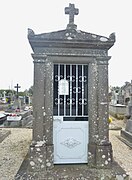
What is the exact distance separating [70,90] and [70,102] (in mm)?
286

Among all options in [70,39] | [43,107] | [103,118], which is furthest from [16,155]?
[70,39]

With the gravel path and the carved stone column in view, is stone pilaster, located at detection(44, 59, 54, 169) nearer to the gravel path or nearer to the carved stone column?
the carved stone column

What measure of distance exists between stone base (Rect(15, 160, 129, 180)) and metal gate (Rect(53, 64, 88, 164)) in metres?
0.32

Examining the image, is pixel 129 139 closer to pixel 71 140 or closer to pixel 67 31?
pixel 71 140

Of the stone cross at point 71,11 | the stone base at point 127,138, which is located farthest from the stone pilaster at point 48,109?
the stone base at point 127,138

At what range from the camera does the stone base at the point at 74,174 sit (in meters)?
3.35

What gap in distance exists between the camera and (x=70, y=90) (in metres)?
4.10

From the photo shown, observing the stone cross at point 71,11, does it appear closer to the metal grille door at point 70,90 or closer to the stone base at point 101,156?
the metal grille door at point 70,90

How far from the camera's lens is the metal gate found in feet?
13.1

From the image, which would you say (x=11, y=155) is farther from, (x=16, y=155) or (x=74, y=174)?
(x=74, y=174)

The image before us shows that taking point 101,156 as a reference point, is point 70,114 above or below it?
above

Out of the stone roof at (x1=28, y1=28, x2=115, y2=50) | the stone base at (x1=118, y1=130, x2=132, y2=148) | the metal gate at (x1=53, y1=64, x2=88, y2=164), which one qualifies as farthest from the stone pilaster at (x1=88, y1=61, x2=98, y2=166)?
the stone base at (x1=118, y1=130, x2=132, y2=148)

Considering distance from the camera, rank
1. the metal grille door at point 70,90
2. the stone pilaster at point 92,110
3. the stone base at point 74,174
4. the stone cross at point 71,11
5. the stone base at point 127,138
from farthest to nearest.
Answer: the stone base at point 127,138
the stone cross at point 71,11
the metal grille door at point 70,90
the stone pilaster at point 92,110
the stone base at point 74,174

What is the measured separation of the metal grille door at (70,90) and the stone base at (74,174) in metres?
1.19
